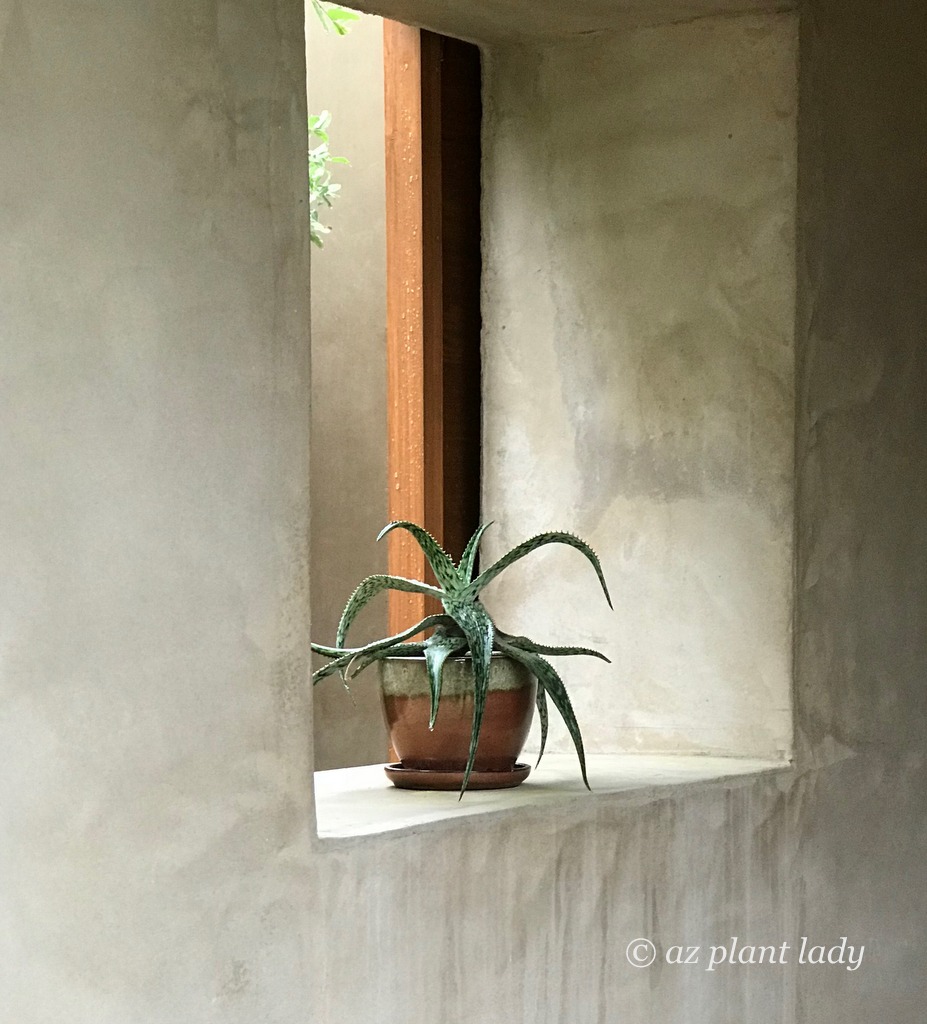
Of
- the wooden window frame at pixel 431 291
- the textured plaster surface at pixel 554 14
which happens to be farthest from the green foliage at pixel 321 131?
the textured plaster surface at pixel 554 14

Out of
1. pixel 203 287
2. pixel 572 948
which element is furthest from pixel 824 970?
pixel 203 287

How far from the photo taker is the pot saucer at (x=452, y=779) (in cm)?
203

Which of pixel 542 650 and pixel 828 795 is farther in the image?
pixel 828 795

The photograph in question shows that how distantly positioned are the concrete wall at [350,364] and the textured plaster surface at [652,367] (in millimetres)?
1276

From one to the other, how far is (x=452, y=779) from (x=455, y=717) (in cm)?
8

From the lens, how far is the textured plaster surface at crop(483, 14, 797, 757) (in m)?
2.32

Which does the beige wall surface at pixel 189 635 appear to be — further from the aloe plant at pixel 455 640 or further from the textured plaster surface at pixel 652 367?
the textured plaster surface at pixel 652 367

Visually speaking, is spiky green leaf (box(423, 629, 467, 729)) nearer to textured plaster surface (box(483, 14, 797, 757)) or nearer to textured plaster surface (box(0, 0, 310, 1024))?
textured plaster surface (box(0, 0, 310, 1024))

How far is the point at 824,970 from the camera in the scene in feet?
7.68

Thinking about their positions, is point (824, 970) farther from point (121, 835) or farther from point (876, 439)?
point (121, 835)

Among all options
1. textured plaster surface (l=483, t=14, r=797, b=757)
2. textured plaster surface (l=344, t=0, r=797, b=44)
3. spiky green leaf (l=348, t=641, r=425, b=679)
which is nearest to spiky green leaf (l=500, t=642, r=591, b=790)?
spiky green leaf (l=348, t=641, r=425, b=679)

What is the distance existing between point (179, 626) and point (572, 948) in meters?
0.71

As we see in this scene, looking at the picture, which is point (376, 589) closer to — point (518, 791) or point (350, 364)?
point (518, 791)

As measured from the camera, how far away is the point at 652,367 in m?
2.39
